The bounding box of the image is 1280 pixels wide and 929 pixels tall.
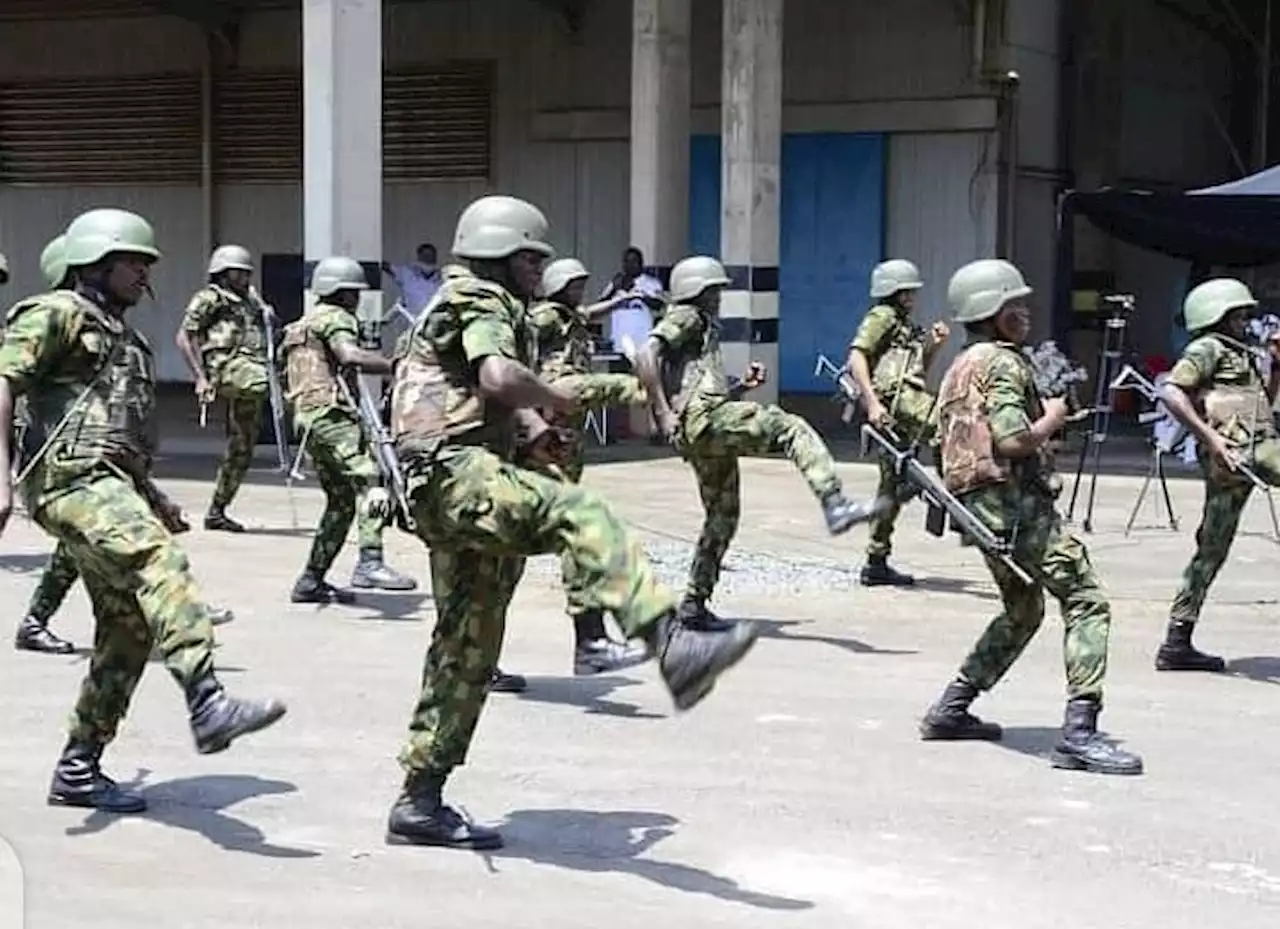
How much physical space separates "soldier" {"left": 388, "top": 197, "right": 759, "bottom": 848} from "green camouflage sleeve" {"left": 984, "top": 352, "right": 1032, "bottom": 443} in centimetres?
169

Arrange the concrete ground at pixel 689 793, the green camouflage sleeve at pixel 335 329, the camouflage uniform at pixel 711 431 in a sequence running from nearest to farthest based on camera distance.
Answer: the concrete ground at pixel 689 793
the camouflage uniform at pixel 711 431
the green camouflage sleeve at pixel 335 329

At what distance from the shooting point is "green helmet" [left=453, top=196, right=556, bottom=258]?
5.79m

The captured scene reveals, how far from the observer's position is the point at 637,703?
26.0 ft

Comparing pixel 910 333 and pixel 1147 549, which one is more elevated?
pixel 910 333

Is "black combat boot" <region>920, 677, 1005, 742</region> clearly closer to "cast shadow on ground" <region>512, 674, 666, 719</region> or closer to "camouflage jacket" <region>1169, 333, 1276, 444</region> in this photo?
"cast shadow on ground" <region>512, 674, 666, 719</region>

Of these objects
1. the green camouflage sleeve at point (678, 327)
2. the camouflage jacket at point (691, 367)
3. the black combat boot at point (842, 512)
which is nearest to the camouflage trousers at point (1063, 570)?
the black combat boot at point (842, 512)

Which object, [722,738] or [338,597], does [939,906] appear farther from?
[338,597]

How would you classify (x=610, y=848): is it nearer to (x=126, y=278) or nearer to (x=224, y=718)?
(x=224, y=718)

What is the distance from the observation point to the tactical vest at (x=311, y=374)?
1018cm

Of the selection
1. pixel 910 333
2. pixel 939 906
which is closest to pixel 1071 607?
pixel 939 906

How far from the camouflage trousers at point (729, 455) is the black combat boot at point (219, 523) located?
15.2 feet

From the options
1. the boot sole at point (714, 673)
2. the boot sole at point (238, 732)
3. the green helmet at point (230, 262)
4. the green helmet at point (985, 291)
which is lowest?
the boot sole at point (238, 732)

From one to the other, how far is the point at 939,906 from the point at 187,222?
20821 millimetres

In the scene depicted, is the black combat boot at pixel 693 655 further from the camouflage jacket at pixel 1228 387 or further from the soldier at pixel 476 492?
the camouflage jacket at pixel 1228 387
